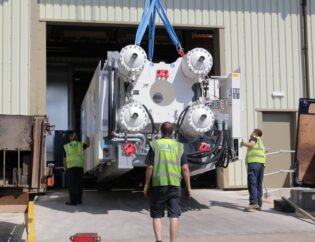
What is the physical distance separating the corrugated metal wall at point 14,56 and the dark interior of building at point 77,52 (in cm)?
533

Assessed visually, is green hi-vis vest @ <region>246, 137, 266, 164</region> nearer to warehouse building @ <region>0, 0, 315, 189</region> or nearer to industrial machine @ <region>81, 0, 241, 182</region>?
industrial machine @ <region>81, 0, 241, 182</region>

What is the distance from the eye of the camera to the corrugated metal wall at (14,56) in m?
14.0

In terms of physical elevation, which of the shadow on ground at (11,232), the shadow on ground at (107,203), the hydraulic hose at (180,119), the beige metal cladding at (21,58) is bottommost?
the shadow on ground at (11,232)

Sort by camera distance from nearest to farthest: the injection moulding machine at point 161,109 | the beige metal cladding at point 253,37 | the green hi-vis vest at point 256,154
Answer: the injection moulding machine at point 161,109
the green hi-vis vest at point 256,154
the beige metal cladding at point 253,37

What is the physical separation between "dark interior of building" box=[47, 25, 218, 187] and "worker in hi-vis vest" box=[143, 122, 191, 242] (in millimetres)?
12333

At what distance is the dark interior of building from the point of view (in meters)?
20.4

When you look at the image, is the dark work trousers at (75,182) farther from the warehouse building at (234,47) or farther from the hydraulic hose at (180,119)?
the warehouse building at (234,47)

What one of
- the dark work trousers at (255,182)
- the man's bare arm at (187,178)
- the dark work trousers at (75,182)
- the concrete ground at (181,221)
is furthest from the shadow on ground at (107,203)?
the man's bare arm at (187,178)

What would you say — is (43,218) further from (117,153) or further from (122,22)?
(122,22)

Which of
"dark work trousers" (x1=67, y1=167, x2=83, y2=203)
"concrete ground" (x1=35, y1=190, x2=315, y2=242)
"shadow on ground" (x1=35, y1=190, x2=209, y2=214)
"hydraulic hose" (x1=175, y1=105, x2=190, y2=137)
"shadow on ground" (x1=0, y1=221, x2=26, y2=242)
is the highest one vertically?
"hydraulic hose" (x1=175, y1=105, x2=190, y2=137)

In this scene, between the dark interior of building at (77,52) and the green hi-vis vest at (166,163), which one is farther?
the dark interior of building at (77,52)

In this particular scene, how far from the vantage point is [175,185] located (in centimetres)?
725

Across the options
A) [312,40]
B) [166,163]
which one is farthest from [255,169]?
[312,40]

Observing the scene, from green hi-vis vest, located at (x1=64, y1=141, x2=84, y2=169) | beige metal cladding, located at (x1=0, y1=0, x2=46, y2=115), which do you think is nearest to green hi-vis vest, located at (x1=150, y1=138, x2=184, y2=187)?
green hi-vis vest, located at (x1=64, y1=141, x2=84, y2=169)
